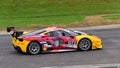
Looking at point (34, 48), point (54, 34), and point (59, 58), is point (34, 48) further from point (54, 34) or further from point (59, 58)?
point (59, 58)

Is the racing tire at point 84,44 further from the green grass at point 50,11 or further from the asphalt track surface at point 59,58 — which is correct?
the green grass at point 50,11

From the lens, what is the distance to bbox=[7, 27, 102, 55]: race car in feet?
68.2

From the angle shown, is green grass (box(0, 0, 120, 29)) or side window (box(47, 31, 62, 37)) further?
green grass (box(0, 0, 120, 29))

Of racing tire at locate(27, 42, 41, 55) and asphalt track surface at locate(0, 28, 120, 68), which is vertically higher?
racing tire at locate(27, 42, 41, 55)

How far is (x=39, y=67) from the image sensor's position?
17.6 metres

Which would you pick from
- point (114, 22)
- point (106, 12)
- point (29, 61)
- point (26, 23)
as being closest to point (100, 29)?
point (114, 22)

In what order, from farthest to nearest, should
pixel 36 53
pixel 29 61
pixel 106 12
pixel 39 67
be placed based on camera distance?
pixel 106 12
pixel 36 53
pixel 29 61
pixel 39 67

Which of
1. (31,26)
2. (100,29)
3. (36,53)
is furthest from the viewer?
(31,26)

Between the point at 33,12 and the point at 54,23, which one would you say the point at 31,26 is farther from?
the point at 33,12

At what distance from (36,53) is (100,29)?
1344 cm

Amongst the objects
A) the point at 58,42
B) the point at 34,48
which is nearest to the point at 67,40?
the point at 58,42

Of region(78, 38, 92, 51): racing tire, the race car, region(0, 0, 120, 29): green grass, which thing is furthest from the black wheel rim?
region(0, 0, 120, 29): green grass

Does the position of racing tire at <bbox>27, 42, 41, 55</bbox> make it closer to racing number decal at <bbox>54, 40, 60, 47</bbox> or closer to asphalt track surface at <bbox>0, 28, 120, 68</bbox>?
asphalt track surface at <bbox>0, 28, 120, 68</bbox>

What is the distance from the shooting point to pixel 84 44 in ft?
70.9
